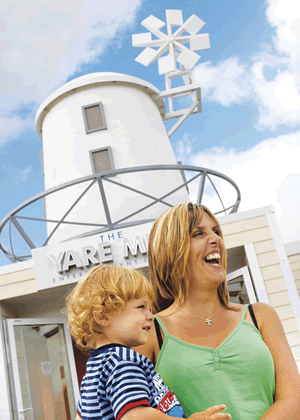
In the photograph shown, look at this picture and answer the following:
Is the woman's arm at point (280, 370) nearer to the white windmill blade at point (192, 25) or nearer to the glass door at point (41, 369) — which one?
the glass door at point (41, 369)

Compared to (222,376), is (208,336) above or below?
above

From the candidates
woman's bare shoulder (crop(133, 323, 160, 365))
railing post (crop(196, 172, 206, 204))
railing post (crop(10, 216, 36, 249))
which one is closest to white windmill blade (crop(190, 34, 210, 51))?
railing post (crop(196, 172, 206, 204))

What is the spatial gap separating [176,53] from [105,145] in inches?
142

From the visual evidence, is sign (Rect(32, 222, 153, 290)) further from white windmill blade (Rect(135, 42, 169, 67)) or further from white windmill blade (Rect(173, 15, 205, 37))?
white windmill blade (Rect(173, 15, 205, 37))

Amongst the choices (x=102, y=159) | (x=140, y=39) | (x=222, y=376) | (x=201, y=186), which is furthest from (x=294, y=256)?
(x=222, y=376)

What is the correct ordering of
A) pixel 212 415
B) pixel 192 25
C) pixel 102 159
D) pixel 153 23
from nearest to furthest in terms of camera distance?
pixel 212 415
pixel 102 159
pixel 192 25
pixel 153 23

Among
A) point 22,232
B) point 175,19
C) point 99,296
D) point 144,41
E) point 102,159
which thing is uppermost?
point 175,19

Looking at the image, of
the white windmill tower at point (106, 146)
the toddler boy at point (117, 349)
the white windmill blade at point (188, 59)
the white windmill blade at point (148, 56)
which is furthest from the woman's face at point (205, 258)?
the white windmill blade at point (148, 56)

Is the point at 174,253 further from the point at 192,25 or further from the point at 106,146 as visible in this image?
the point at 192,25

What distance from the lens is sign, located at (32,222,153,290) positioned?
21.4 ft

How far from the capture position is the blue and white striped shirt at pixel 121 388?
1168 mm

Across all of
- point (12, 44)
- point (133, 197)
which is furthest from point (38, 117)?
point (12, 44)

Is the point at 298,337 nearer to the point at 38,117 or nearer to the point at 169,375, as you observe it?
the point at 169,375

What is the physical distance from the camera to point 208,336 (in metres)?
1.41
